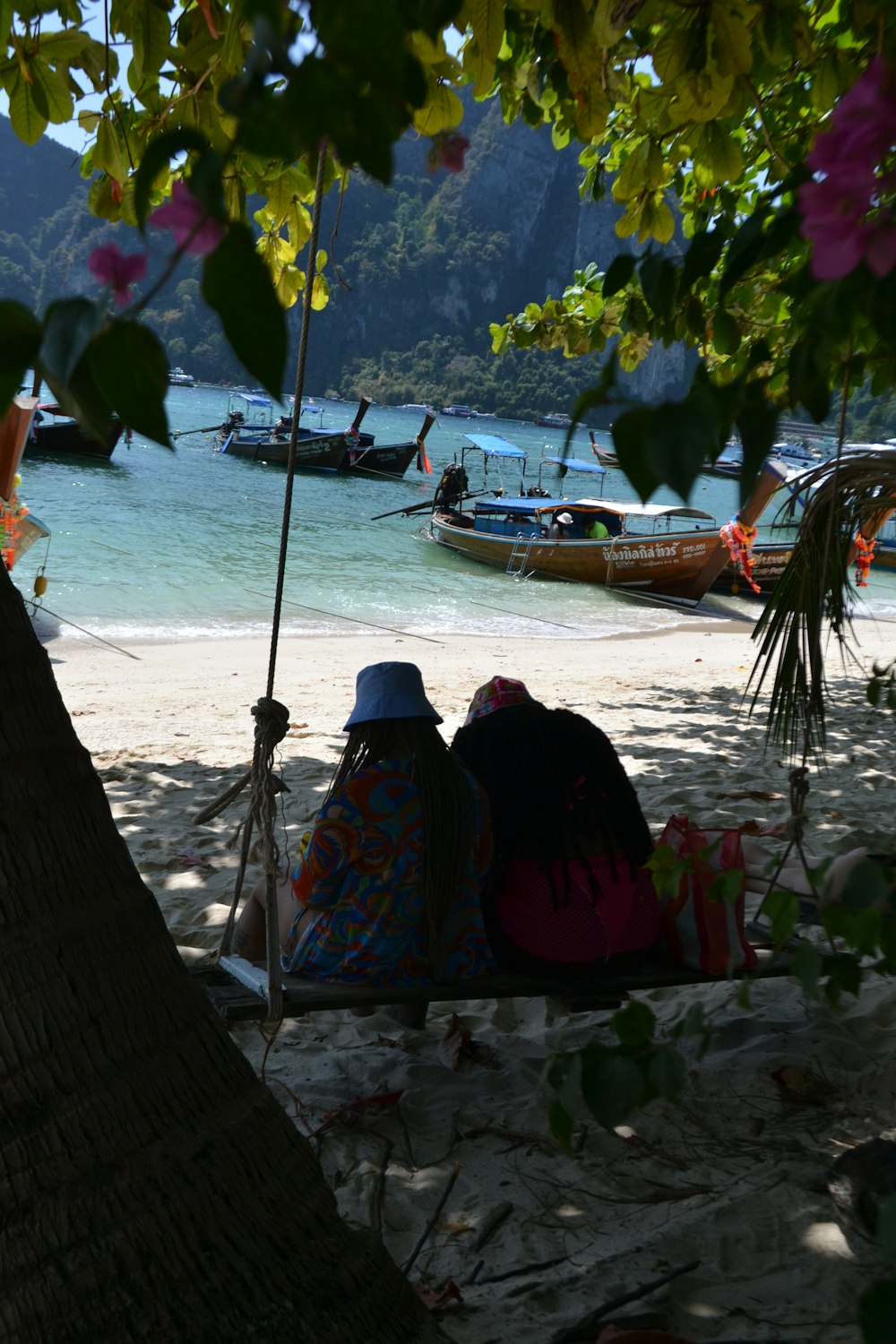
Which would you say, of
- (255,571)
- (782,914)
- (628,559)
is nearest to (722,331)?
(782,914)

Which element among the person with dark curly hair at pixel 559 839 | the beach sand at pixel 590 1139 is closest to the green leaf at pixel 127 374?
the beach sand at pixel 590 1139

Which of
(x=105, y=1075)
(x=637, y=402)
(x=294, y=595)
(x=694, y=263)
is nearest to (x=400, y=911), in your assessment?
(x=105, y=1075)

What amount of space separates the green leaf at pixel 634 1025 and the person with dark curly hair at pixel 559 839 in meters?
1.60

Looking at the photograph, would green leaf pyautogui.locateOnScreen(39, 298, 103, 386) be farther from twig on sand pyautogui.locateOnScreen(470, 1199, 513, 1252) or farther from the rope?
twig on sand pyautogui.locateOnScreen(470, 1199, 513, 1252)

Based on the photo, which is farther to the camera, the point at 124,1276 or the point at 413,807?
the point at 413,807

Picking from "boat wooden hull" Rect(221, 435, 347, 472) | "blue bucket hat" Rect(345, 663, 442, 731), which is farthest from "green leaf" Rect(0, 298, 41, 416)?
"boat wooden hull" Rect(221, 435, 347, 472)

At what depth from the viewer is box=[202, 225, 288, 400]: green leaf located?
61 centimetres

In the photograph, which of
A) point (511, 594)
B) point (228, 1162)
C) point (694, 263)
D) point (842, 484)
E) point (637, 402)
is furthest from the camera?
point (511, 594)

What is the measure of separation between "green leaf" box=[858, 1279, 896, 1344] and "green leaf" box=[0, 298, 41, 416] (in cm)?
83

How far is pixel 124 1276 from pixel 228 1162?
0.61 ft

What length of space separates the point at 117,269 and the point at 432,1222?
2.04 meters

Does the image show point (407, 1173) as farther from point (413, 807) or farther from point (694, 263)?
point (694, 263)

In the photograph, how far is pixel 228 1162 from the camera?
1478 millimetres

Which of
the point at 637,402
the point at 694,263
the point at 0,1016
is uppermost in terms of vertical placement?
the point at 694,263
